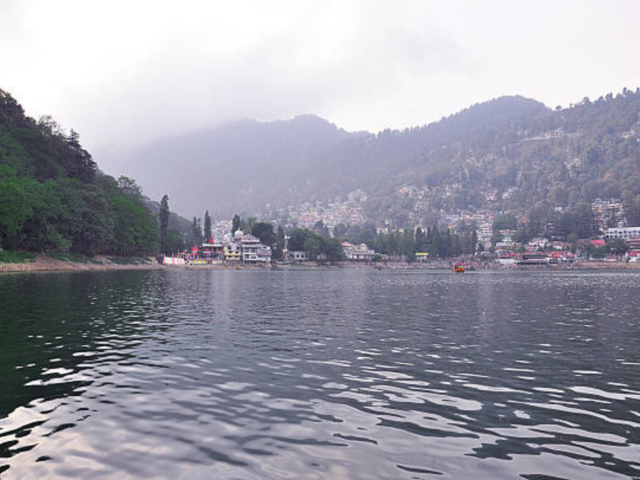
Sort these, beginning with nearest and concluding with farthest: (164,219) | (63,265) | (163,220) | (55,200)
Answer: (55,200) → (63,265) → (163,220) → (164,219)

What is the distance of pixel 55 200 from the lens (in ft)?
332

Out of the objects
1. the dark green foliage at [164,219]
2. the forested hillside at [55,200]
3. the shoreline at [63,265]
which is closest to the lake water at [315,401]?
the shoreline at [63,265]

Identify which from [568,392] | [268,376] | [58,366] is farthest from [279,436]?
[58,366]

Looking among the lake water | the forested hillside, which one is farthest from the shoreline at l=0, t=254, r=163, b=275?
the lake water

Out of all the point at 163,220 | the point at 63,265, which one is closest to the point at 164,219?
the point at 163,220

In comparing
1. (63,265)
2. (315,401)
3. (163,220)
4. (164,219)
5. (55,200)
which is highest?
(164,219)

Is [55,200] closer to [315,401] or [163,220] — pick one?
[163,220]

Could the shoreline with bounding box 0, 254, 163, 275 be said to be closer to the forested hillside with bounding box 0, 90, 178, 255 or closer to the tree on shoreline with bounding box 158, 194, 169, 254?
the forested hillside with bounding box 0, 90, 178, 255

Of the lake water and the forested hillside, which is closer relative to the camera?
the lake water

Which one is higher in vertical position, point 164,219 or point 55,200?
point 164,219

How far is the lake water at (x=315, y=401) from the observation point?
364 inches

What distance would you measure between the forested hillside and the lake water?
7035 cm

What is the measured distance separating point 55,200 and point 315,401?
106298mm

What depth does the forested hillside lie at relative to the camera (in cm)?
8775
